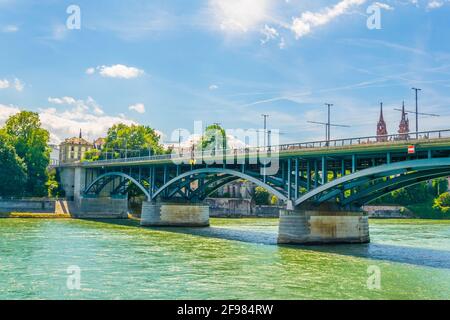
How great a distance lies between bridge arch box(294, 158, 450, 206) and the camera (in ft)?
107

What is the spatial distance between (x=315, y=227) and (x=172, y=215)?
86.1 feet

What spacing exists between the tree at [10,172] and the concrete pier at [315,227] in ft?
187

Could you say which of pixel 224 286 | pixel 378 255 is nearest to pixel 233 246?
pixel 378 255

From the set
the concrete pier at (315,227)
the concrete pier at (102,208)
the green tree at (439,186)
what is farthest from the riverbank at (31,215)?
the green tree at (439,186)

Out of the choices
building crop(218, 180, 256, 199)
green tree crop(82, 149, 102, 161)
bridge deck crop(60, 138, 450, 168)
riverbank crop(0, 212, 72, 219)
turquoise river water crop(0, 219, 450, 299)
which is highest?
green tree crop(82, 149, 102, 161)

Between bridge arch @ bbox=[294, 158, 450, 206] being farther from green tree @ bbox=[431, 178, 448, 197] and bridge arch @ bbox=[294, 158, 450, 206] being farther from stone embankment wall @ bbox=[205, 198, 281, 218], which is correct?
green tree @ bbox=[431, 178, 448, 197]

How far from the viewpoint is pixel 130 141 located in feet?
347

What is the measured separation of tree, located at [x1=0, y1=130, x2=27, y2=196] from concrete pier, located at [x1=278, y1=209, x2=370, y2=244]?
57019mm

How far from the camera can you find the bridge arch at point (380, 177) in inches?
1283

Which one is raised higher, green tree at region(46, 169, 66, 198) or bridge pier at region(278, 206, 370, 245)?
green tree at region(46, 169, 66, 198)

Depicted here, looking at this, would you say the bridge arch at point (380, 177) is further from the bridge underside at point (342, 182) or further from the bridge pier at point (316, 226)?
the bridge pier at point (316, 226)

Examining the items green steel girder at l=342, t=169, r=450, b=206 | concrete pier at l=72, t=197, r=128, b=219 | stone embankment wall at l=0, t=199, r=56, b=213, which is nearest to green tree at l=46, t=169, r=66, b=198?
concrete pier at l=72, t=197, r=128, b=219

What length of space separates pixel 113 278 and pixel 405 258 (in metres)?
18.8
